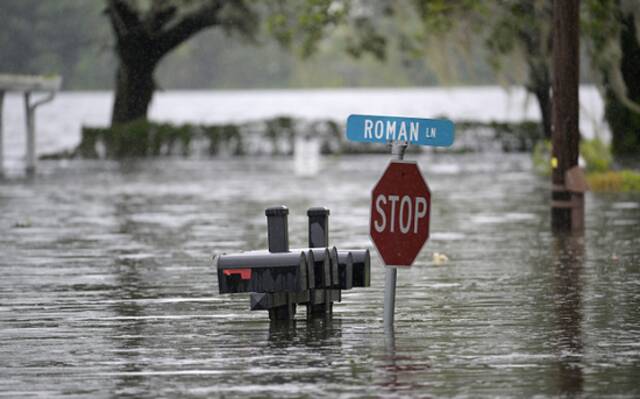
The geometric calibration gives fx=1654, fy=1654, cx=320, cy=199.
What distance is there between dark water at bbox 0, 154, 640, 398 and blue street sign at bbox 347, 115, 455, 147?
1.33 metres

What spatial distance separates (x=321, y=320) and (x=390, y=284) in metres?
0.83

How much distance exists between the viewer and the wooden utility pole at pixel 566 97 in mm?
19328

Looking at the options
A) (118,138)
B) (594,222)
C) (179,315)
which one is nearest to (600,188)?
(594,222)

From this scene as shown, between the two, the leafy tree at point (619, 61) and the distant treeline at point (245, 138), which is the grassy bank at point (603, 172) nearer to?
the leafy tree at point (619, 61)

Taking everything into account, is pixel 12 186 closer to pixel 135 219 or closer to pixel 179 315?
pixel 135 219

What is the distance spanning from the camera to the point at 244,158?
49500 millimetres

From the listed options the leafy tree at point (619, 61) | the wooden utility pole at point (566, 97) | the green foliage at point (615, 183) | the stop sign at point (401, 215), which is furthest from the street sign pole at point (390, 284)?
the green foliage at point (615, 183)

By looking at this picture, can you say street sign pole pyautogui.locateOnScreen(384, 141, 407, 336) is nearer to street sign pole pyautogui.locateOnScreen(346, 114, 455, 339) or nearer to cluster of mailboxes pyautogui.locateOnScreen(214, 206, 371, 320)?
street sign pole pyautogui.locateOnScreen(346, 114, 455, 339)

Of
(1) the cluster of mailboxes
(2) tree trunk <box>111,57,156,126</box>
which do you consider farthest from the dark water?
(2) tree trunk <box>111,57,156,126</box>

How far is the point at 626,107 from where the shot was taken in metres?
35.5

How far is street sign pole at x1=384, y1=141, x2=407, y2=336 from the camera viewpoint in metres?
11.2

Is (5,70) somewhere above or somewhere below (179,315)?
above

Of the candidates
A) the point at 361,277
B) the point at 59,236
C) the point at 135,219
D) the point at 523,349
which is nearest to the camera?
the point at 523,349

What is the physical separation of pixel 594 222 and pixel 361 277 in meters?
10.7
